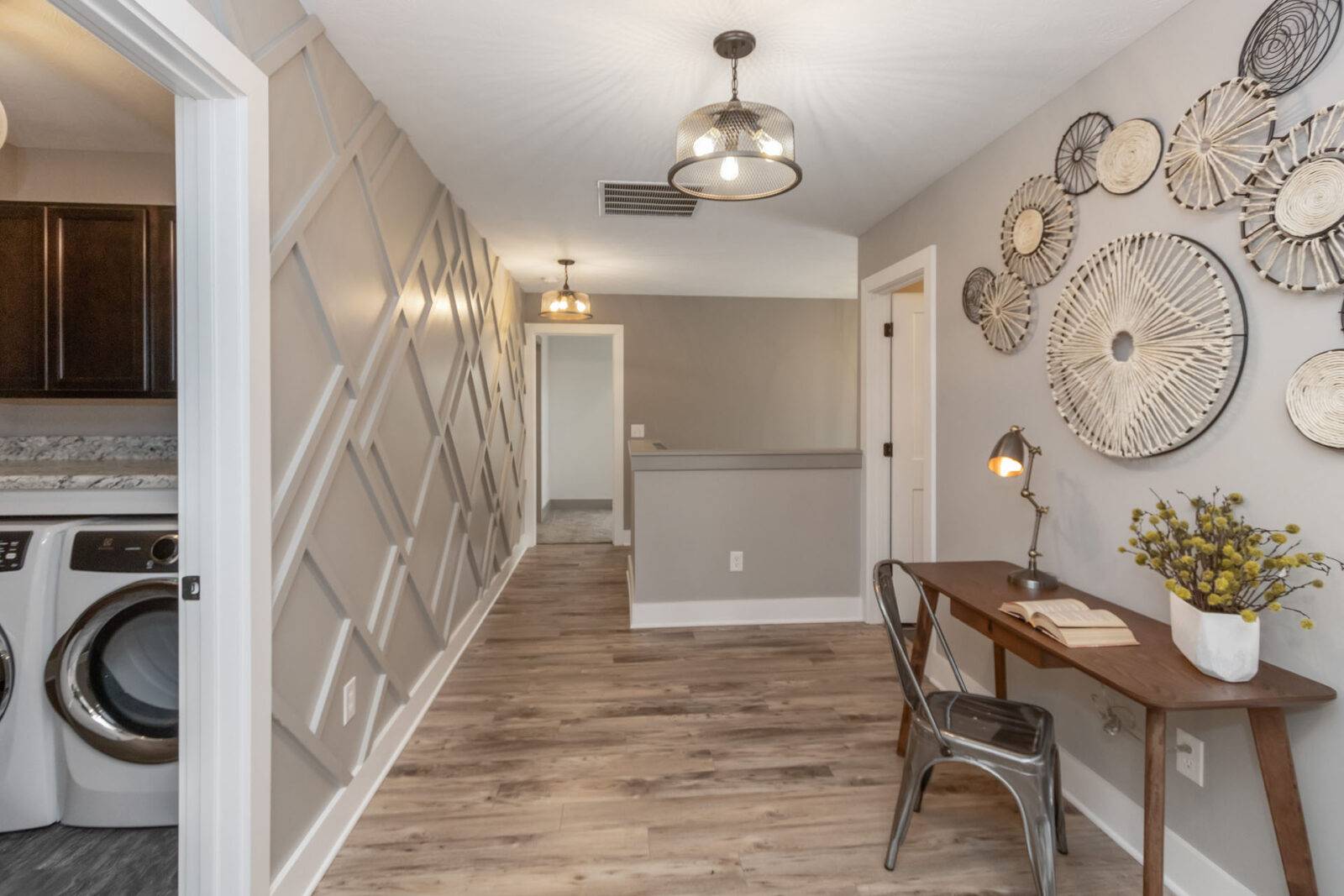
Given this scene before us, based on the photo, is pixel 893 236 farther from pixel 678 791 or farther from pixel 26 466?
pixel 26 466

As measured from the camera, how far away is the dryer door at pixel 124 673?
1.72 m

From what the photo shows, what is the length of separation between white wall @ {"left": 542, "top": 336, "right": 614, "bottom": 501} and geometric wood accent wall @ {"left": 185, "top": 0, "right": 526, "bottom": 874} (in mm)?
4939

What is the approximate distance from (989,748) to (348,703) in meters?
1.83

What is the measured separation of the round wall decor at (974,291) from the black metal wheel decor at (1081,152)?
1.50ft

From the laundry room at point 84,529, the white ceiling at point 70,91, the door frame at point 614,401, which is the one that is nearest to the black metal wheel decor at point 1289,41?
the laundry room at point 84,529

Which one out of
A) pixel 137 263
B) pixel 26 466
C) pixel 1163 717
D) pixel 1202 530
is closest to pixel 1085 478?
pixel 1202 530

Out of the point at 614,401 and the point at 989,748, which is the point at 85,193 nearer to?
the point at 989,748

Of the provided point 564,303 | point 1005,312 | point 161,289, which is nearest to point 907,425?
point 1005,312

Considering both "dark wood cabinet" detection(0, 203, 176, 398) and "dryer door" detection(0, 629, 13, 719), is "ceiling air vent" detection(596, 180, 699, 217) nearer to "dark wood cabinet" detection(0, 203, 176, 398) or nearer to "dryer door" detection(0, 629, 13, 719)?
"dark wood cabinet" detection(0, 203, 176, 398)

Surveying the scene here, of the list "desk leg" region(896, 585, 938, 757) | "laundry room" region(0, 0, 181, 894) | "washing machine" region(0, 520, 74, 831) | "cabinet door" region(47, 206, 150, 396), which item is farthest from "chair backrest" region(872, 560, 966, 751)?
"cabinet door" region(47, 206, 150, 396)

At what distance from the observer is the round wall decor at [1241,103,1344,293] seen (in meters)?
1.31

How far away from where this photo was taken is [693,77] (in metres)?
2.05

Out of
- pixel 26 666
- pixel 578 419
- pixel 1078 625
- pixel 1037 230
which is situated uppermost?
pixel 1037 230

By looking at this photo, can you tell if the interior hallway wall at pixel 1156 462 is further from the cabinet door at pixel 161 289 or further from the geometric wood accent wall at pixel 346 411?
the cabinet door at pixel 161 289
